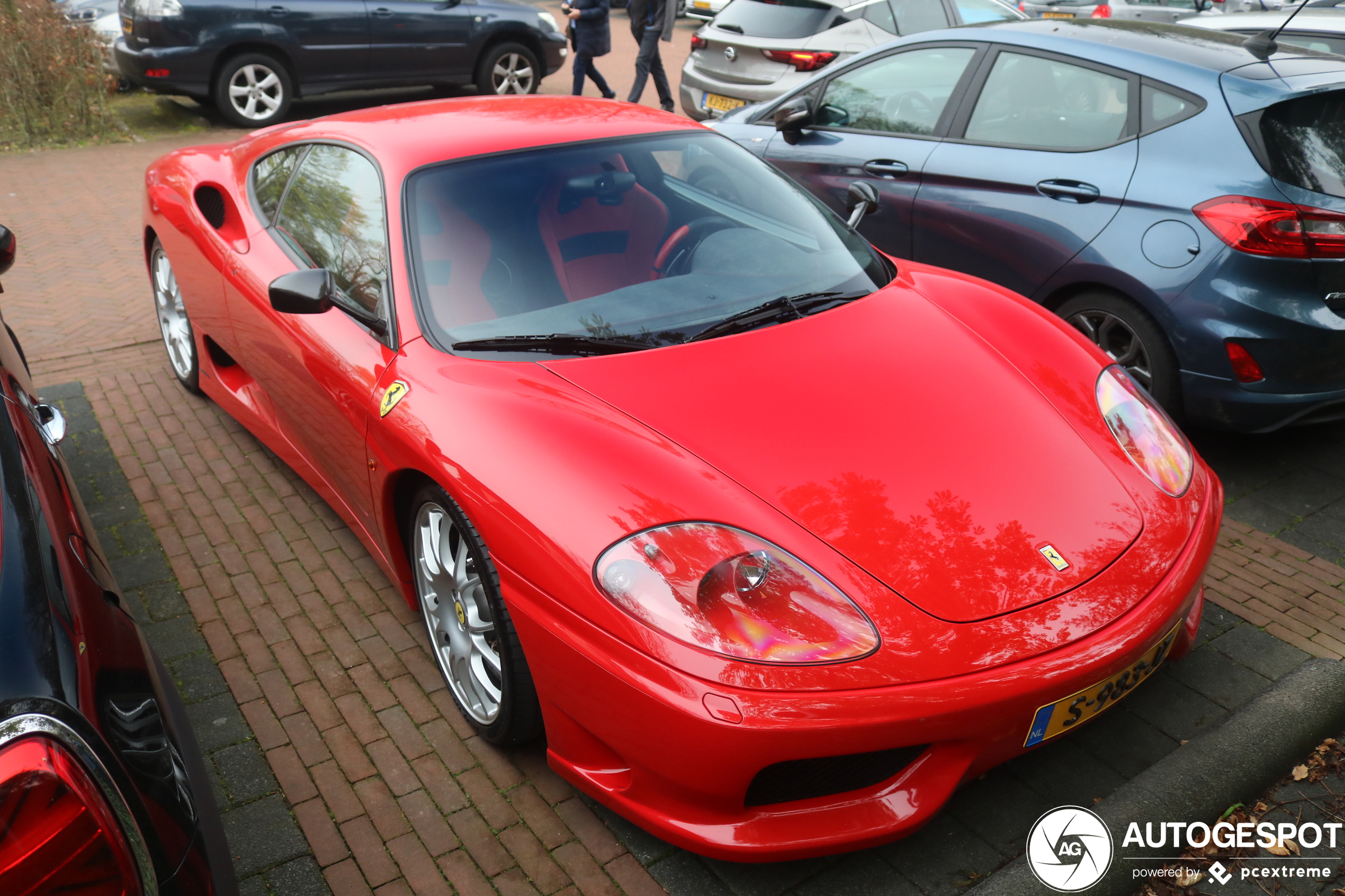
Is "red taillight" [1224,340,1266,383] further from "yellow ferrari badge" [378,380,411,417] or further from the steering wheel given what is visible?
"yellow ferrari badge" [378,380,411,417]

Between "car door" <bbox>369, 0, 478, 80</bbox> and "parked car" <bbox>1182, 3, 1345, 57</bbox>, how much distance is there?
713cm

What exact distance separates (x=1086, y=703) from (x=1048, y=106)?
312 cm

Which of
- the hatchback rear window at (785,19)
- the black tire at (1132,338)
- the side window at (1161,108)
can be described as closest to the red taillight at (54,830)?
the black tire at (1132,338)

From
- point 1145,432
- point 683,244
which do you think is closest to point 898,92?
point 683,244

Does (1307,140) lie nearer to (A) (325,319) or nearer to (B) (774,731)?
(B) (774,731)

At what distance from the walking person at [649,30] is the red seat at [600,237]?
7.87 meters

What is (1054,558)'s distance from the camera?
2.29 m

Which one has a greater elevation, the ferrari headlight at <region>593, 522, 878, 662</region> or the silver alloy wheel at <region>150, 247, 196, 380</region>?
the ferrari headlight at <region>593, 522, 878, 662</region>

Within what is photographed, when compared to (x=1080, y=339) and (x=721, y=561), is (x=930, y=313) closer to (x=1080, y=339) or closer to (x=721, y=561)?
(x=1080, y=339)

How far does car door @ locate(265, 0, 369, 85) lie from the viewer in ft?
31.9

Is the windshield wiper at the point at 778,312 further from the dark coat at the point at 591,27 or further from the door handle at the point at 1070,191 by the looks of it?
the dark coat at the point at 591,27

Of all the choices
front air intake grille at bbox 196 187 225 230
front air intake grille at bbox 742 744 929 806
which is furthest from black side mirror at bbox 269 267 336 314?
front air intake grille at bbox 742 744 929 806

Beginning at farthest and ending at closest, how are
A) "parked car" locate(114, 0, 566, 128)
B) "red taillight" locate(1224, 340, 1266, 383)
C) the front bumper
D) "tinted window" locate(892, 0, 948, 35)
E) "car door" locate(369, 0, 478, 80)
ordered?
"car door" locate(369, 0, 478, 80)
"parked car" locate(114, 0, 566, 128)
"tinted window" locate(892, 0, 948, 35)
"red taillight" locate(1224, 340, 1266, 383)
the front bumper

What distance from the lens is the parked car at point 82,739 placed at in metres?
1.36
